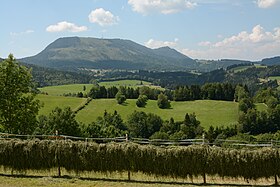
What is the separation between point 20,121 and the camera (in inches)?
1287

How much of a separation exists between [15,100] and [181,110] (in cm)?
8604

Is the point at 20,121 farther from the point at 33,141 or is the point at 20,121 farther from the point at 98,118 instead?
the point at 98,118

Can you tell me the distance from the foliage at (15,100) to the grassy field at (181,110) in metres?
66.3

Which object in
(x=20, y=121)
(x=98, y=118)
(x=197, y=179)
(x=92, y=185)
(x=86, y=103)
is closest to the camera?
(x=92, y=185)

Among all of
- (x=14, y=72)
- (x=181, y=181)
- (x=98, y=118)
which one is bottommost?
(x=98, y=118)

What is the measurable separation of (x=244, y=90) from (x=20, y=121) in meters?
105

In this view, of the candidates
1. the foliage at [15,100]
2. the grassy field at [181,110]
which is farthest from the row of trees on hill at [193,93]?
the foliage at [15,100]

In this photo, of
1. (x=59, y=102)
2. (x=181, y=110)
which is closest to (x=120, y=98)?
(x=59, y=102)

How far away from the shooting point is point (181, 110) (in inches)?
4508

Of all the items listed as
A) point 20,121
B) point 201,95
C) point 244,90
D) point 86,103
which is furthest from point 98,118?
point 20,121

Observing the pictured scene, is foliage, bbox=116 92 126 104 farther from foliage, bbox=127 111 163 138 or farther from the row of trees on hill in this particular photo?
foliage, bbox=127 111 163 138

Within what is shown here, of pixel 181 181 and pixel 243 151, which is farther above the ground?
pixel 243 151

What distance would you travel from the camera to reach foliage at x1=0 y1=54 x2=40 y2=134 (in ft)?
105

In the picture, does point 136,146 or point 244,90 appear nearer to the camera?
point 136,146
